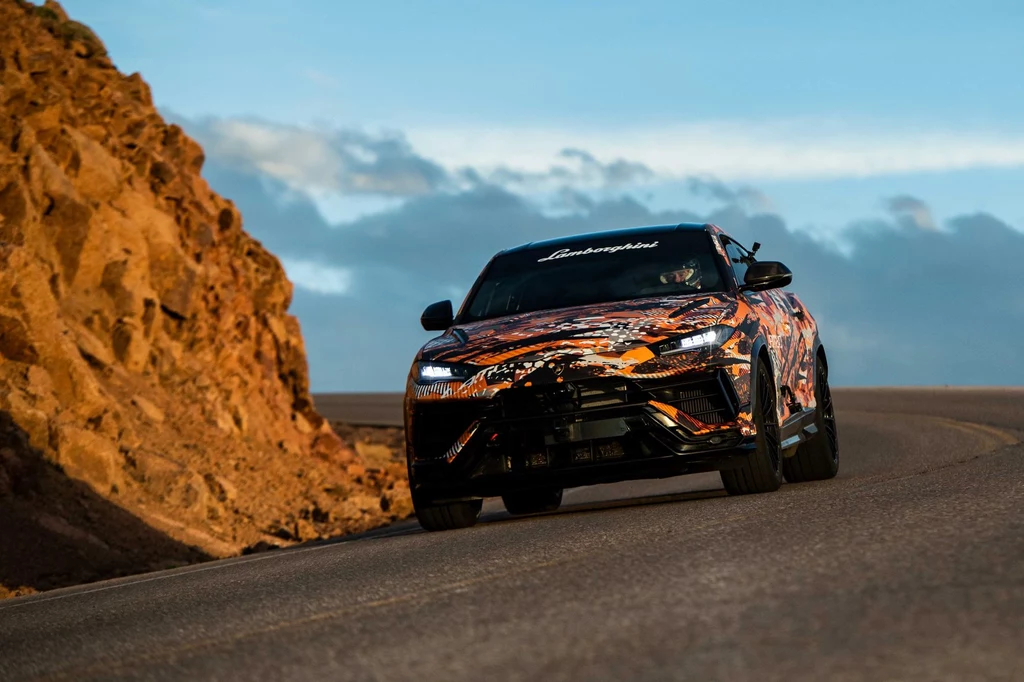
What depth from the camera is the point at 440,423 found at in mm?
9414

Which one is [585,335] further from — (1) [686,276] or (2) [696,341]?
(1) [686,276]

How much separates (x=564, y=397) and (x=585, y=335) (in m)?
0.40

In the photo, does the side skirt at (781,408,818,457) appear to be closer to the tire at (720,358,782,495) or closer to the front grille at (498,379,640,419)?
the tire at (720,358,782,495)

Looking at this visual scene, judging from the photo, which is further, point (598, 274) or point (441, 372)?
point (598, 274)

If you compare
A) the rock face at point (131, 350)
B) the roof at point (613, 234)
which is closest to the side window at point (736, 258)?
the roof at point (613, 234)

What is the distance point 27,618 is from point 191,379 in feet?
48.0

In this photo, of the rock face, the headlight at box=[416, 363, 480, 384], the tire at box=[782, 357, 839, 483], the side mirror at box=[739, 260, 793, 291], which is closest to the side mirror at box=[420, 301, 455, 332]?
the headlight at box=[416, 363, 480, 384]

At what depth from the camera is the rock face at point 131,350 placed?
1627cm

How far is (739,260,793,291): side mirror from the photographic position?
33.3ft

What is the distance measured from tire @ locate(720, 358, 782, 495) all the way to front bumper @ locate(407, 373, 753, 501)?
0.66 feet

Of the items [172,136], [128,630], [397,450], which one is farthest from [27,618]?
[397,450]

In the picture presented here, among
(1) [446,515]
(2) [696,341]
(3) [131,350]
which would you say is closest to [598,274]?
(2) [696,341]

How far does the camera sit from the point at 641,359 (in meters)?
9.03

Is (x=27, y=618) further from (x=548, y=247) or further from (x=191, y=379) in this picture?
(x=191, y=379)
